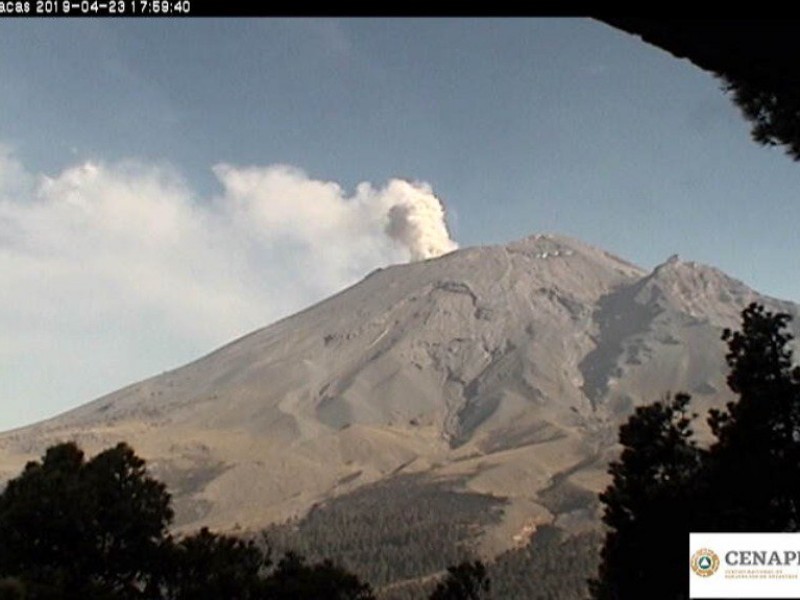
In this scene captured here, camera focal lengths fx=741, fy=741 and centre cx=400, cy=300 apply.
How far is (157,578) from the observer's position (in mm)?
18359

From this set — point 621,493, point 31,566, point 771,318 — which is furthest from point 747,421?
point 31,566

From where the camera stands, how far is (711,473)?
18734mm

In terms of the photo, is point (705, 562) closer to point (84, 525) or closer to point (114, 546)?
point (114, 546)

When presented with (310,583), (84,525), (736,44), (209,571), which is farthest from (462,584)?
(736,44)

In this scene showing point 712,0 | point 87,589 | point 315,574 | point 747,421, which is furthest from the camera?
point 315,574

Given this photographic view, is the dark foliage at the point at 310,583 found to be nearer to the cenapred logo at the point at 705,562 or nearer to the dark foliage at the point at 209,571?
the dark foliage at the point at 209,571

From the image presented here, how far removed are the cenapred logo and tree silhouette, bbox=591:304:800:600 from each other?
0.87 meters

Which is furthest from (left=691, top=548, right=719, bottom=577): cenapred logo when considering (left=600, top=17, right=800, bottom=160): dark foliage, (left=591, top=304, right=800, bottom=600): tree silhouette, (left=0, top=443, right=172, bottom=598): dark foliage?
(left=600, top=17, right=800, bottom=160): dark foliage

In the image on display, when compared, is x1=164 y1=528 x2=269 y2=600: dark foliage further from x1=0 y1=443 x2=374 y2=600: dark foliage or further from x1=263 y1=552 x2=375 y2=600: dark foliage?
x1=263 y1=552 x2=375 y2=600: dark foliage

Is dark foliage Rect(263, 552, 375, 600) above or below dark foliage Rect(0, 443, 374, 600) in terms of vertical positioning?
below

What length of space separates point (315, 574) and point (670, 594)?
9328 mm

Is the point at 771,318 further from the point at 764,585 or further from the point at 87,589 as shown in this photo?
the point at 87,589

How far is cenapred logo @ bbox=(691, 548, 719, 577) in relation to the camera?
15543 mm

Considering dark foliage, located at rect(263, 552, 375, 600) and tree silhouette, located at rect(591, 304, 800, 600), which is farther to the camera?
dark foliage, located at rect(263, 552, 375, 600)
